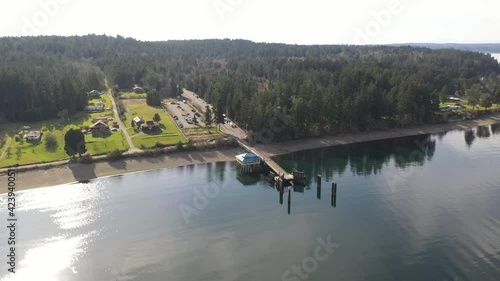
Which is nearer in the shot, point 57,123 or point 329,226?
point 329,226

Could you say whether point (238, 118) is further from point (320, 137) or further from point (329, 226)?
point (329, 226)

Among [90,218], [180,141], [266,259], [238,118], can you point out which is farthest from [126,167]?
[266,259]

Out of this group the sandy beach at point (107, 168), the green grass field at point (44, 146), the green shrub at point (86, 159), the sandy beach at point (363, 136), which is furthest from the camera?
the sandy beach at point (363, 136)

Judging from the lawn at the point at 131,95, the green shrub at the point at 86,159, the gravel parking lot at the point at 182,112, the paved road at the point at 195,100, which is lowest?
the green shrub at the point at 86,159

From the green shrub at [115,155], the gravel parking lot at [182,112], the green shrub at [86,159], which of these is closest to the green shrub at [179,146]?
the green shrub at [115,155]

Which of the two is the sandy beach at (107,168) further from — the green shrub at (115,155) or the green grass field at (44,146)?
the green grass field at (44,146)

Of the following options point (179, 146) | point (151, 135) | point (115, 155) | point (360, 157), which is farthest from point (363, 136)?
point (115, 155)
